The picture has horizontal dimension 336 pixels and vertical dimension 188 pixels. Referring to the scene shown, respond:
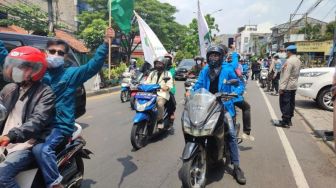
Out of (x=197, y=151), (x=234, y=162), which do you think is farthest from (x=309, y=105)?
(x=197, y=151)

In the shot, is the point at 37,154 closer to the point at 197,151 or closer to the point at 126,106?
the point at 197,151

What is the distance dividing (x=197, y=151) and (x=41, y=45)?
14.0 ft

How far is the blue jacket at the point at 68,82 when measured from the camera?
12.3 feet

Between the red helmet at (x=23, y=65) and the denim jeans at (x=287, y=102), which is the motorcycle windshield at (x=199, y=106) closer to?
the red helmet at (x=23, y=65)

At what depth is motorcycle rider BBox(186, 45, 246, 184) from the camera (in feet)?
16.1

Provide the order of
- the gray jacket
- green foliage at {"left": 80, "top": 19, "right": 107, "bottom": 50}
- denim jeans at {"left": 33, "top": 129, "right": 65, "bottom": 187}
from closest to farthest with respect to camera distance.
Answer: denim jeans at {"left": 33, "top": 129, "right": 65, "bottom": 187} < the gray jacket < green foliage at {"left": 80, "top": 19, "right": 107, "bottom": 50}

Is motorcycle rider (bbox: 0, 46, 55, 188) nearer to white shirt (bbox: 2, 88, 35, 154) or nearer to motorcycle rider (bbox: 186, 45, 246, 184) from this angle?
white shirt (bbox: 2, 88, 35, 154)

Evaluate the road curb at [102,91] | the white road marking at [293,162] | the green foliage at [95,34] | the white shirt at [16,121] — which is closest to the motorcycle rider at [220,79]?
the white road marking at [293,162]

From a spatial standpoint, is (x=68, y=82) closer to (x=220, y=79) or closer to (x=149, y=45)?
(x=220, y=79)

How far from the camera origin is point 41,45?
7.12 metres

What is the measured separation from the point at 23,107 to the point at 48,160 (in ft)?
1.67

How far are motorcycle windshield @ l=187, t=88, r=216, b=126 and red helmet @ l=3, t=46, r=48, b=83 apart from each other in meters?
1.82

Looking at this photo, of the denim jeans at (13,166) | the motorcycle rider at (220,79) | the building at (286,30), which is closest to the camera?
the denim jeans at (13,166)

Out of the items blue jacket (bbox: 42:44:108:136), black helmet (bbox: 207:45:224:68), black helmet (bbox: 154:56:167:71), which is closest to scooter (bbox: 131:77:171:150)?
black helmet (bbox: 154:56:167:71)
